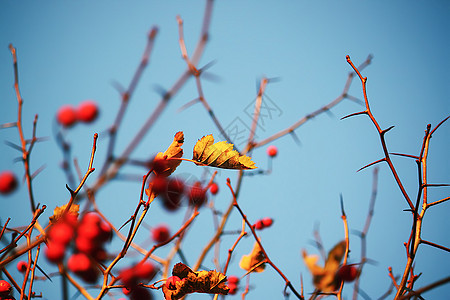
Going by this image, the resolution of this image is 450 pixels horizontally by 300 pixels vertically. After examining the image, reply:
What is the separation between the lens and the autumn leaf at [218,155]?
68cm

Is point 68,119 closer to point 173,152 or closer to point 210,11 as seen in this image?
point 210,11

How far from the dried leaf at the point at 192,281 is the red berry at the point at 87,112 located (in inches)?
37.9

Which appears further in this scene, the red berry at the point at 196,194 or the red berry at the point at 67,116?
the red berry at the point at 67,116

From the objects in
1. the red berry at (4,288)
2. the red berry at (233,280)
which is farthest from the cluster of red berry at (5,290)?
the red berry at (233,280)

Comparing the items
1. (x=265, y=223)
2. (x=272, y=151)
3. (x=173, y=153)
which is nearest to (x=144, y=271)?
(x=173, y=153)

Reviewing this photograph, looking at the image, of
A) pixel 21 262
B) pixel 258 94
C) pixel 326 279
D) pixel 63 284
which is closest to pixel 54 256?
pixel 63 284

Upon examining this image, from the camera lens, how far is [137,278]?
64 cm

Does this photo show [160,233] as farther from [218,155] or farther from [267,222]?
[218,155]

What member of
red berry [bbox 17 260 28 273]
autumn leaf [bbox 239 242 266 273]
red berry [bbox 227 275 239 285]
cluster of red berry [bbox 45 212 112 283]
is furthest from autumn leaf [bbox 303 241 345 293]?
red berry [bbox 17 260 28 273]

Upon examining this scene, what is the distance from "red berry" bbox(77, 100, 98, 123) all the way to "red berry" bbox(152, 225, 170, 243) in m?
0.55

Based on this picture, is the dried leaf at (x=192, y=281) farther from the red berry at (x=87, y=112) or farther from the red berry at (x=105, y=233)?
the red berry at (x=87, y=112)

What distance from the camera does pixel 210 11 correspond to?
0.93 m

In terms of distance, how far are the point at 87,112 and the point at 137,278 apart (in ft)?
3.18

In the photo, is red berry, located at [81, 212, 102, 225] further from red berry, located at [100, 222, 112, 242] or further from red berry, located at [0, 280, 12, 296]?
red berry, located at [0, 280, 12, 296]
